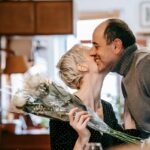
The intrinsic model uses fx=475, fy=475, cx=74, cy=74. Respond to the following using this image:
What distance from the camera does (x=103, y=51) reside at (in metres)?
1.74

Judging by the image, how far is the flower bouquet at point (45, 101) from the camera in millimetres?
1549

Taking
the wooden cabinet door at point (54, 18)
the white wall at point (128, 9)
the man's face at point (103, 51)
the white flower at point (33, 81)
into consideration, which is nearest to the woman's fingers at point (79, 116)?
the white flower at point (33, 81)

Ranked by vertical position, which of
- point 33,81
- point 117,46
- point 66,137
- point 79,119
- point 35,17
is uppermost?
point 35,17

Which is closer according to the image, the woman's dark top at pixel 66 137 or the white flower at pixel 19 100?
the white flower at pixel 19 100

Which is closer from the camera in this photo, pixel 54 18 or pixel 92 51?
pixel 92 51

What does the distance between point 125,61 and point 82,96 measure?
247 millimetres

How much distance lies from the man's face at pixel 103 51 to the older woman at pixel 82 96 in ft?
0.20

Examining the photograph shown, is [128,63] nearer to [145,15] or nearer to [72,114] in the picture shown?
[72,114]

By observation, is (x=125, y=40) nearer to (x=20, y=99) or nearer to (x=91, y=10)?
(x=20, y=99)

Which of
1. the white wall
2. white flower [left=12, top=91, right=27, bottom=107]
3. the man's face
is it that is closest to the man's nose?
the man's face

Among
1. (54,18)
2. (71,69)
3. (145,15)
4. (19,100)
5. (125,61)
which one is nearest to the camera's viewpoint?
(19,100)

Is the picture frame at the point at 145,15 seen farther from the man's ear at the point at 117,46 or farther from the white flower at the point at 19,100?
the white flower at the point at 19,100

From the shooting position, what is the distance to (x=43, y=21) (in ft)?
17.6

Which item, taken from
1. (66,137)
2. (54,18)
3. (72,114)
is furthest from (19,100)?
(54,18)
